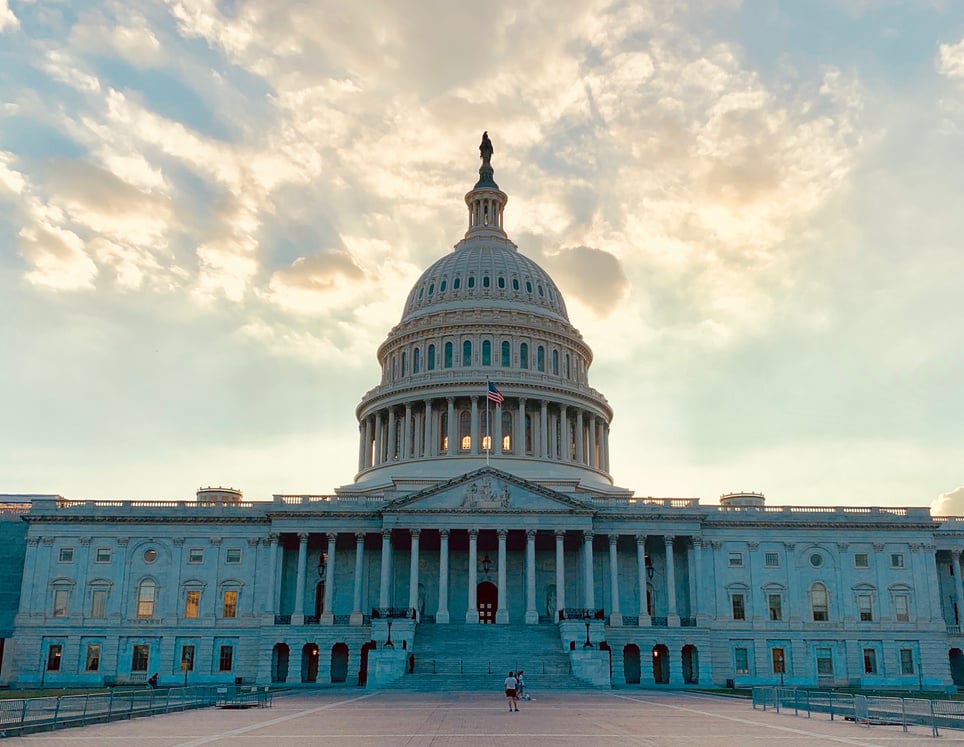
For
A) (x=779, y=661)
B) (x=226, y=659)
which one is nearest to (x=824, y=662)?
(x=779, y=661)

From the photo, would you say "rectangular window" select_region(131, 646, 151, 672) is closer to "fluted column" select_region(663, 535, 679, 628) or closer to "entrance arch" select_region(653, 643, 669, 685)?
"entrance arch" select_region(653, 643, 669, 685)

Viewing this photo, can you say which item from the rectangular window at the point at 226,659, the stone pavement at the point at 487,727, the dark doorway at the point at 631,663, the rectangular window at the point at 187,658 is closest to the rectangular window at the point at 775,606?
the dark doorway at the point at 631,663

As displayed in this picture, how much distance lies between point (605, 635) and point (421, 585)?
17013 millimetres

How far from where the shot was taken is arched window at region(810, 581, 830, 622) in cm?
8200

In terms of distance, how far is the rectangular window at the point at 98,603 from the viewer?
81312mm

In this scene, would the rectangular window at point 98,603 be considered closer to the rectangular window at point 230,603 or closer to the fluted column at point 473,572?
the rectangular window at point 230,603

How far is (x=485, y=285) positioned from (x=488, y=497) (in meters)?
34.7

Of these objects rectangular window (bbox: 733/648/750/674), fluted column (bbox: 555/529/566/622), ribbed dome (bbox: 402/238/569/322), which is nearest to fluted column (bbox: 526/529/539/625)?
fluted column (bbox: 555/529/566/622)

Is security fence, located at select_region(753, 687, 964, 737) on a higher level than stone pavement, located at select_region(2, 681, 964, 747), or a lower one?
higher

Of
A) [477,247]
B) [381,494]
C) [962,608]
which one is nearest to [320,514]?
[381,494]

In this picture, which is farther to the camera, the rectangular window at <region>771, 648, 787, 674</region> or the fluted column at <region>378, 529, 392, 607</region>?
the rectangular window at <region>771, 648, 787, 674</region>

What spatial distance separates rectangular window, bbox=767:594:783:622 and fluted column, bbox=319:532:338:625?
119ft

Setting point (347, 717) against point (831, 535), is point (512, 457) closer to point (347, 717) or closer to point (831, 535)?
point (831, 535)

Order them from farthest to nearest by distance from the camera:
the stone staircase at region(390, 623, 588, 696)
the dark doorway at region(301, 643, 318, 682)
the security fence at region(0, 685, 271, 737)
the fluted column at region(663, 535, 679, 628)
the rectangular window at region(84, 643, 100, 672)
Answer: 1. the rectangular window at region(84, 643, 100, 672)
2. the dark doorway at region(301, 643, 318, 682)
3. the fluted column at region(663, 535, 679, 628)
4. the stone staircase at region(390, 623, 588, 696)
5. the security fence at region(0, 685, 271, 737)
